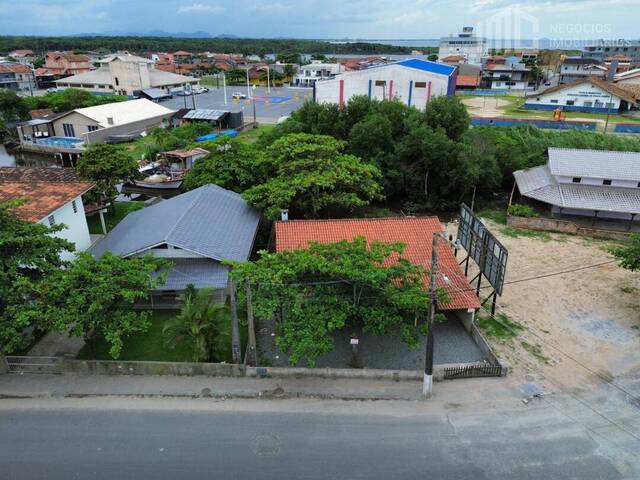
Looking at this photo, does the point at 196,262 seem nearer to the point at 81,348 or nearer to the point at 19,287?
the point at 81,348

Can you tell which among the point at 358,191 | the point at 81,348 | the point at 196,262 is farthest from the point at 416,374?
the point at 358,191

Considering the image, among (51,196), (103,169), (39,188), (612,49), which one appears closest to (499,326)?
(51,196)

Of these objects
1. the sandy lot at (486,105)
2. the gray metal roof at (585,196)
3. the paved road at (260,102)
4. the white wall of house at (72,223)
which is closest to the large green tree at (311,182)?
the white wall of house at (72,223)

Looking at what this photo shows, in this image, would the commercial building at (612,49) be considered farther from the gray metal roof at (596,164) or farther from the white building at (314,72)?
the gray metal roof at (596,164)

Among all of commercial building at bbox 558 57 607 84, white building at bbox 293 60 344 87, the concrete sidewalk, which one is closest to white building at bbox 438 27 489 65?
commercial building at bbox 558 57 607 84

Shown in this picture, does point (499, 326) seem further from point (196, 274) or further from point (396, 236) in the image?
point (196, 274)

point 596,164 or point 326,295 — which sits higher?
point 596,164
